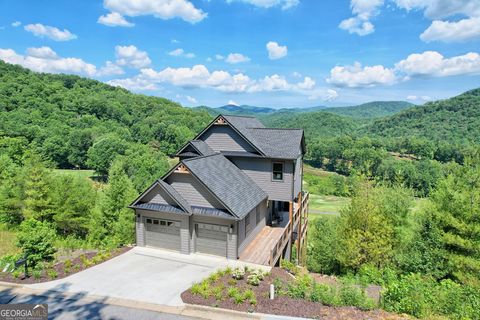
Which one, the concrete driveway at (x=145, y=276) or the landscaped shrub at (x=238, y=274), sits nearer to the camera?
the concrete driveway at (x=145, y=276)

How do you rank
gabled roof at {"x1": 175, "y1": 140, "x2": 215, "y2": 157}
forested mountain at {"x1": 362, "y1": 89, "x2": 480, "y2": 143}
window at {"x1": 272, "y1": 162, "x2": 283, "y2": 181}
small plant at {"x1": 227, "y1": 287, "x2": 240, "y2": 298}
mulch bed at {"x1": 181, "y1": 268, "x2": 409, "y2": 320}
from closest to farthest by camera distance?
mulch bed at {"x1": 181, "y1": 268, "x2": 409, "y2": 320}, small plant at {"x1": 227, "y1": 287, "x2": 240, "y2": 298}, window at {"x1": 272, "y1": 162, "x2": 283, "y2": 181}, gabled roof at {"x1": 175, "y1": 140, "x2": 215, "y2": 157}, forested mountain at {"x1": 362, "y1": 89, "x2": 480, "y2": 143}

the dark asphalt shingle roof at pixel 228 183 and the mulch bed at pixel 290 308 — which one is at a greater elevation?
the dark asphalt shingle roof at pixel 228 183

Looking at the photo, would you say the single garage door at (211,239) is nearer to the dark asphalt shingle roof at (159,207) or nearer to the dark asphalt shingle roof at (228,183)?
the dark asphalt shingle roof at (159,207)

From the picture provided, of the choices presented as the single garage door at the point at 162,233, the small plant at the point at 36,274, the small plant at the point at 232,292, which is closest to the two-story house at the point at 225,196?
the single garage door at the point at 162,233

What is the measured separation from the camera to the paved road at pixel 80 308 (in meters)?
10.1

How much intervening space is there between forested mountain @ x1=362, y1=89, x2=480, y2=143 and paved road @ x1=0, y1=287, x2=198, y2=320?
161154 millimetres

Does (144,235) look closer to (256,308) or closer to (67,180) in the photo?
(256,308)

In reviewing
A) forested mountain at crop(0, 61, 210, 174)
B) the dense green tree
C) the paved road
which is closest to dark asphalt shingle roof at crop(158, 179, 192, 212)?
the paved road

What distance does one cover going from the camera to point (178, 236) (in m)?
16.5

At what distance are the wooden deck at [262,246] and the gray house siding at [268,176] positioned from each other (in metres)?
2.39

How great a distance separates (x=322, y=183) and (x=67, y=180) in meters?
87.4

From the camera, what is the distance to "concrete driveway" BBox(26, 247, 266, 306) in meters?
11.8

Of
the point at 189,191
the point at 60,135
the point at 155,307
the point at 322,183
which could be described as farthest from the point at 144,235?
the point at 322,183

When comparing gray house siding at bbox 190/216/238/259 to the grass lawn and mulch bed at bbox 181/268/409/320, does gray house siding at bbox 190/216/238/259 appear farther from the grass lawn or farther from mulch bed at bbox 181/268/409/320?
the grass lawn
